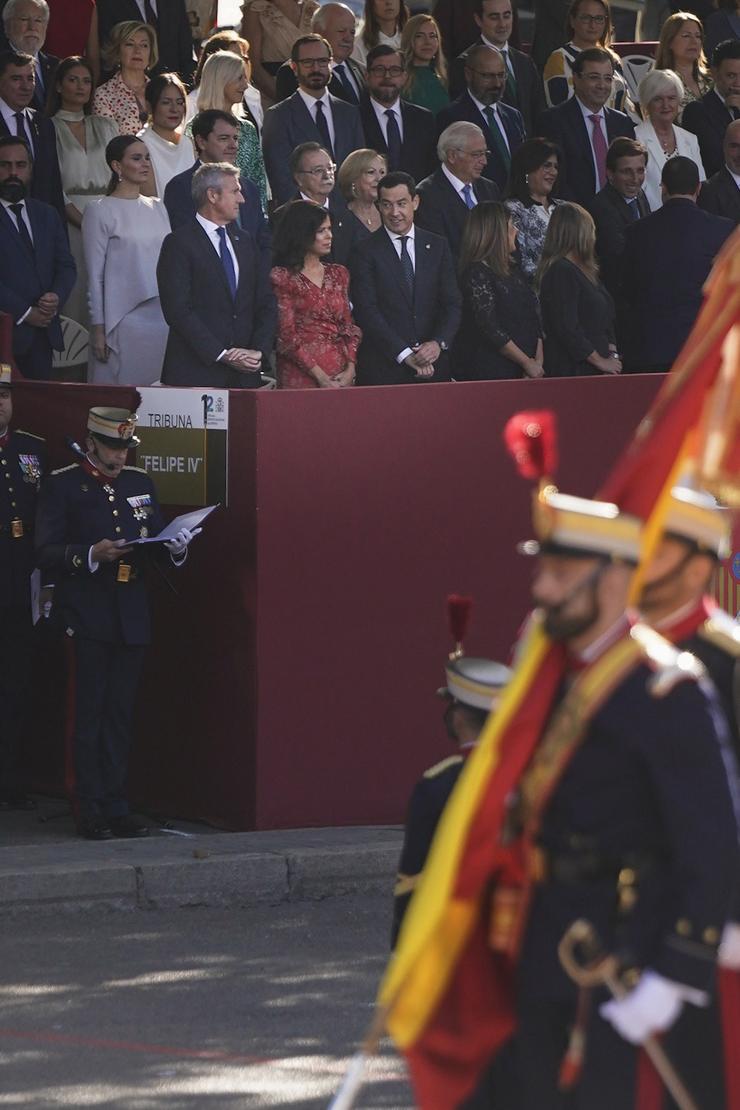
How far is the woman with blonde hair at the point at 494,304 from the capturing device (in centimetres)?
1173

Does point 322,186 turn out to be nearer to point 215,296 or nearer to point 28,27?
point 215,296

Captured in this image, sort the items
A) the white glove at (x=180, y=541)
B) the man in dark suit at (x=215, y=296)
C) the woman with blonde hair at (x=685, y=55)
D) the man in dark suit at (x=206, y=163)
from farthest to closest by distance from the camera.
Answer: the woman with blonde hair at (x=685, y=55), the man in dark suit at (x=206, y=163), the man in dark suit at (x=215, y=296), the white glove at (x=180, y=541)

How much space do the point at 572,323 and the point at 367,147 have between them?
220 cm

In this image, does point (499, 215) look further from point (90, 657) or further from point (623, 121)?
point (90, 657)

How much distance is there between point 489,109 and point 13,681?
5269 mm

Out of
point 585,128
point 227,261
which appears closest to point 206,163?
point 227,261

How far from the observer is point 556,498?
4.02 m

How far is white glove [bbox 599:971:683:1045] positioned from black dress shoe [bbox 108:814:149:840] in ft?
20.0

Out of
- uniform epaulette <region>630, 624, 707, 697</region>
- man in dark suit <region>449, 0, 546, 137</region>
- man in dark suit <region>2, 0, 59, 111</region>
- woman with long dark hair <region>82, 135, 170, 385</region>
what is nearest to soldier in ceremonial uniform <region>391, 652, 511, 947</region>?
uniform epaulette <region>630, 624, 707, 697</region>

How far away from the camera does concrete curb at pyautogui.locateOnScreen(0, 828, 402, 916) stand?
8914 millimetres

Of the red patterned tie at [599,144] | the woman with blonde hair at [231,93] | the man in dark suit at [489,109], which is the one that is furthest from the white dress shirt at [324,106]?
the red patterned tie at [599,144]

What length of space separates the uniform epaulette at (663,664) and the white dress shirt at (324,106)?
9103 millimetres

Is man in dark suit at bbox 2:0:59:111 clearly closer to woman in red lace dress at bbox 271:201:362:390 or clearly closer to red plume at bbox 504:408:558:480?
woman in red lace dress at bbox 271:201:362:390

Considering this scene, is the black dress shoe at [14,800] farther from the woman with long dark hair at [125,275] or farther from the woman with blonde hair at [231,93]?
the woman with blonde hair at [231,93]
